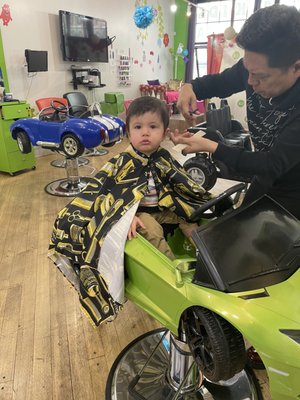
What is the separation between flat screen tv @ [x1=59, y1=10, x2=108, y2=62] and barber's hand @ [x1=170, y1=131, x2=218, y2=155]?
14.1ft

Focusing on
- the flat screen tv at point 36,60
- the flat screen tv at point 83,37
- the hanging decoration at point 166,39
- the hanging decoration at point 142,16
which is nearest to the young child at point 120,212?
the flat screen tv at point 36,60

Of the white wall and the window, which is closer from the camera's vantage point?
the white wall

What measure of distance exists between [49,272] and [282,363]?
1.63 meters

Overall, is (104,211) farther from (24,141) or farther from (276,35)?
(24,141)

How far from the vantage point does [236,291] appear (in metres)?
0.66

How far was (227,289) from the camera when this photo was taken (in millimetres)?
663

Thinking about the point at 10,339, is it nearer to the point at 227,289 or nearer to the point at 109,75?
the point at 227,289

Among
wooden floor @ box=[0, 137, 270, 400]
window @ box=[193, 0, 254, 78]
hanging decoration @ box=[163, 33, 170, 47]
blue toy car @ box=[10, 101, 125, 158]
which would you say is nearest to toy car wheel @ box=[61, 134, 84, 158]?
blue toy car @ box=[10, 101, 125, 158]

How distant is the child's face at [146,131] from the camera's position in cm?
108

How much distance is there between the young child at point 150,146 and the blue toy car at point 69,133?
5.61 feet

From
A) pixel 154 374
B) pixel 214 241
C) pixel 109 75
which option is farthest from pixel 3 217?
pixel 109 75

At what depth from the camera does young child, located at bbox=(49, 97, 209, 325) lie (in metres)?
0.91

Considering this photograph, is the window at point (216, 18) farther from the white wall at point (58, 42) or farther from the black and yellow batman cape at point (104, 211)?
the black and yellow batman cape at point (104, 211)

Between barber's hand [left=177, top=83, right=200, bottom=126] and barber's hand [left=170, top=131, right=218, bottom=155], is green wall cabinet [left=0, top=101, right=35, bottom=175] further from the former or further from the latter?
barber's hand [left=170, top=131, right=218, bottom=155]
